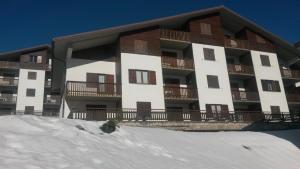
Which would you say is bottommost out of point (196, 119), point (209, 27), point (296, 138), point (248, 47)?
point (296, 138)

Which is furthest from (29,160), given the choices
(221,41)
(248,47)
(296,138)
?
(248,47)

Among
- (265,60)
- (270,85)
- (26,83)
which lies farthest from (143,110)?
(26,83)

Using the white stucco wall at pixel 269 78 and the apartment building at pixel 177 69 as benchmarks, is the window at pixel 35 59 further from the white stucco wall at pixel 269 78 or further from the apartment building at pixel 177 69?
the white stucco wall at pixel 269 78

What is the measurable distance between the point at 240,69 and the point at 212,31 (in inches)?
206

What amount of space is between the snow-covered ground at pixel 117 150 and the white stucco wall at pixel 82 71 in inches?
409

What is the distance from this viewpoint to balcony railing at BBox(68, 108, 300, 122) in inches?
902

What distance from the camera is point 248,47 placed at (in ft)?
109

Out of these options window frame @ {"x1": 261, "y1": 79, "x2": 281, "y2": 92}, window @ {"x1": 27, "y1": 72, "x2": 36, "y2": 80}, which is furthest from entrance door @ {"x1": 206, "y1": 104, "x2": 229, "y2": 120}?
window @ {"x1": 27, "y1": 72, "x2": 36, "y2": 80}

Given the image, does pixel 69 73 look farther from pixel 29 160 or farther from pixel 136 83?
pixel 29 160

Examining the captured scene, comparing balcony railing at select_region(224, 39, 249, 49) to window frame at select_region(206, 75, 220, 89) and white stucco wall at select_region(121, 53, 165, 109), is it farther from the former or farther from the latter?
white stucco wall at select_region(121, 53, 165, 109)

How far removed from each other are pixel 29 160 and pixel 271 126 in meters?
24.3

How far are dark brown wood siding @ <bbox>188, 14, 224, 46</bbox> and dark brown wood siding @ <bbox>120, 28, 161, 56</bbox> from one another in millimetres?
4322

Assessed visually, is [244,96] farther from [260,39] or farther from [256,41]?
[260,39]

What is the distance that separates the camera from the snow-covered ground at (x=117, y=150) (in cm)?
848
